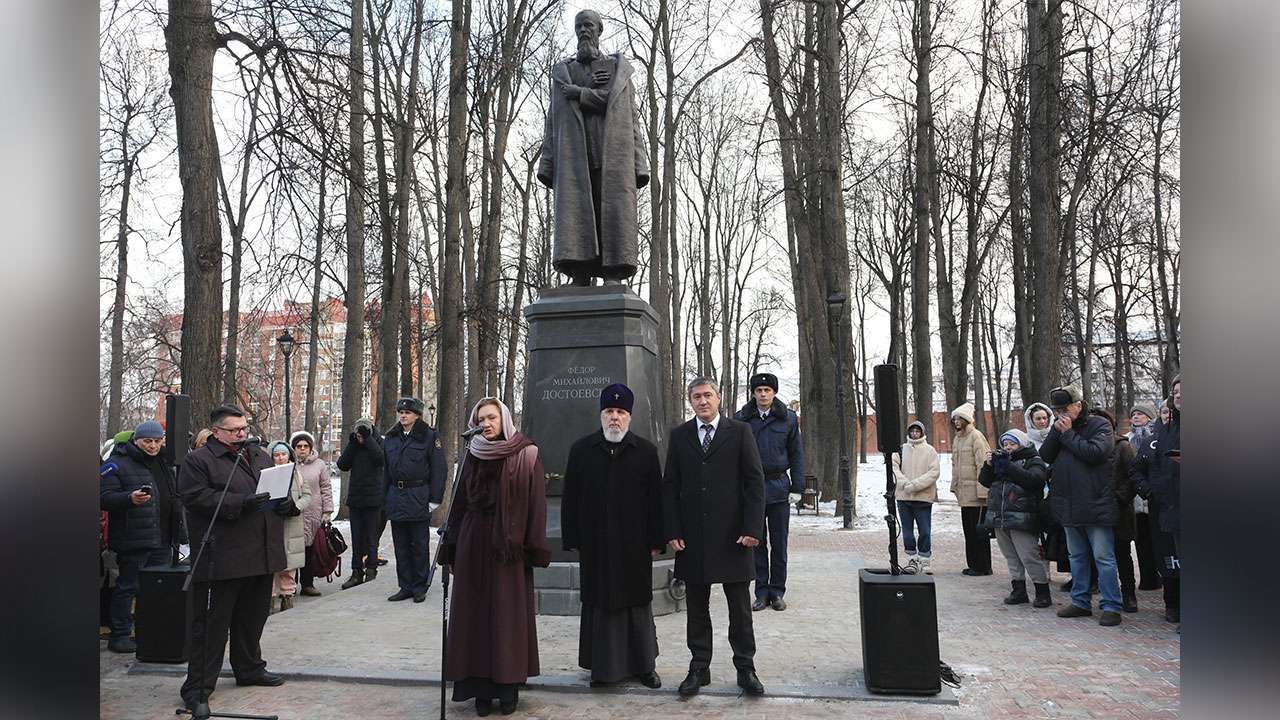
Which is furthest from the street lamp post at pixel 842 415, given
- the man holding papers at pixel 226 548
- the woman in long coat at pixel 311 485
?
the man holding papers at pixel 226 548

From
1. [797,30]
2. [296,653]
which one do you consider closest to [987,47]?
[797,30]

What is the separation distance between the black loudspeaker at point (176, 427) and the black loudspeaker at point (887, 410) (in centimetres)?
490

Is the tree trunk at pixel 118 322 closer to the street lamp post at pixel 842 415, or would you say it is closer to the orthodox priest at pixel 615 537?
the street lamp post at pixel 842 415

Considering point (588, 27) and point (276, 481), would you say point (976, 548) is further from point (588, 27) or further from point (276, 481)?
point (276, 481)

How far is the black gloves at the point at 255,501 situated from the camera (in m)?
5.82

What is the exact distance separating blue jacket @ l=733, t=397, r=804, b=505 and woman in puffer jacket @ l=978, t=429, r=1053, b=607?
197cm

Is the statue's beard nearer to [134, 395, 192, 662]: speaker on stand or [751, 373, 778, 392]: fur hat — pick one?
[751, 373, 778, 392]: fur hat

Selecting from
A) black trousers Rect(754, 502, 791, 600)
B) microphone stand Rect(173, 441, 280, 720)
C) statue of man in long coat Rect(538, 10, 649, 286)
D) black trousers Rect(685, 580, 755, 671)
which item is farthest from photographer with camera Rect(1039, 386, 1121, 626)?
microphone stand Rect(173, 441, 280, 720)

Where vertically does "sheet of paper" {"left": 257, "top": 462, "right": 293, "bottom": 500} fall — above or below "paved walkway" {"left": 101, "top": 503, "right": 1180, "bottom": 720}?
above

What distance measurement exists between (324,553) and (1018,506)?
7.59 m

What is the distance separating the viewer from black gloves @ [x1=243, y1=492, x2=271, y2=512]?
5816 mm
